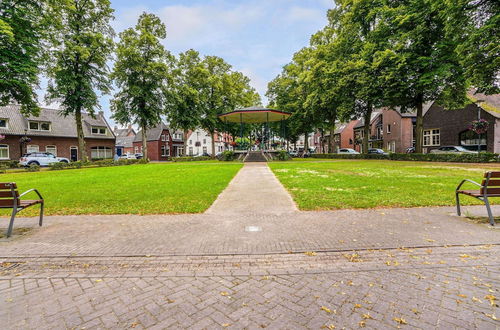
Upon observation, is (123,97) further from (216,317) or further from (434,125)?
(434,125)

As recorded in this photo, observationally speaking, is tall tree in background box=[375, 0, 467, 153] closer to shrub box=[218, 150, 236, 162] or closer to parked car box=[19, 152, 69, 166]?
shrub box=[218, 150, 236, 162]

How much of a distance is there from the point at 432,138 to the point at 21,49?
50.7m

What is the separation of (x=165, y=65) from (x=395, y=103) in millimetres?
28661

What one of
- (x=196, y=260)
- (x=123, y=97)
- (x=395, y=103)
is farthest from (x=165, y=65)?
(x=196, y=260)

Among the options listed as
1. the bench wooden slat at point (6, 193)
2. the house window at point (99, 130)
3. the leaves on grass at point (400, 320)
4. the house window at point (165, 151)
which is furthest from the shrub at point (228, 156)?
the leaves on grass at point (400, 320)

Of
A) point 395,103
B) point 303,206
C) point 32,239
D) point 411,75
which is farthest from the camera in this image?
point 395,103

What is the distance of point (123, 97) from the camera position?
31484 mm

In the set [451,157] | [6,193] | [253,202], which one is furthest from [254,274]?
[451,157]

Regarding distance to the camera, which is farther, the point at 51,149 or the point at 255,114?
the point at 51,149

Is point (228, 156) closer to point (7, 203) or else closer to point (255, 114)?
point (255, 114)

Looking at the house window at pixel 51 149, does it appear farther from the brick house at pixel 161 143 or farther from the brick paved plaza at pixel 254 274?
the brick paved plaza at pixel 254 274

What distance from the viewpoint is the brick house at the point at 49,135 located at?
3133 centimetres

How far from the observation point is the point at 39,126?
34406mm

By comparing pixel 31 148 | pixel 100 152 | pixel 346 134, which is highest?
pixel 346 134
